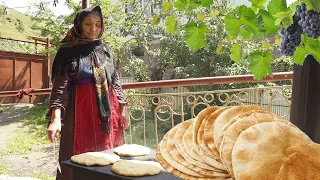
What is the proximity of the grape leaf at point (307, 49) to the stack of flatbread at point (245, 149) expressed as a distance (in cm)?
16

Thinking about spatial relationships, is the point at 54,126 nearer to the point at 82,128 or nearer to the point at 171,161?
the point at 82,128

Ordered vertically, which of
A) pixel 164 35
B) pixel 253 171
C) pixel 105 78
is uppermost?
pixel 164 35

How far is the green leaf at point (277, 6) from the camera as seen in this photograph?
2.44ft

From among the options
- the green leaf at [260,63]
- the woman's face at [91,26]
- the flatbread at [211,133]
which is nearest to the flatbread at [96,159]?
the flatbread at [211,133]

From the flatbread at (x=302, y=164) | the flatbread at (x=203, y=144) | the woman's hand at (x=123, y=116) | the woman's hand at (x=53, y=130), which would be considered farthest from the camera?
the woman's hand at (x=123, y=116)

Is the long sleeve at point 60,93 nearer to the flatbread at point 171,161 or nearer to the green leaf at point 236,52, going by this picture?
the flatbread at point 171,161

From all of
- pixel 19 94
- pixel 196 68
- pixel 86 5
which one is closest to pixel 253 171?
pixel 86 5

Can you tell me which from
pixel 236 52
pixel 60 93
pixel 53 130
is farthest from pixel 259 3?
pixel 60 93

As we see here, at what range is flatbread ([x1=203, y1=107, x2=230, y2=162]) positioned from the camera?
34.0 inches

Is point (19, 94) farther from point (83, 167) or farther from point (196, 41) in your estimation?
point (196, 41)

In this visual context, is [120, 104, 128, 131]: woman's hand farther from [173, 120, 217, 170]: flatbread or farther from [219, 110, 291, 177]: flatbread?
[219, 110, 291, 177]: flatbread

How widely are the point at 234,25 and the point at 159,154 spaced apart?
1.69 feet

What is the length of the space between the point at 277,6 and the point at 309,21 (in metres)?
0.09

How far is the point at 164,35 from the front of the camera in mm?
13484
